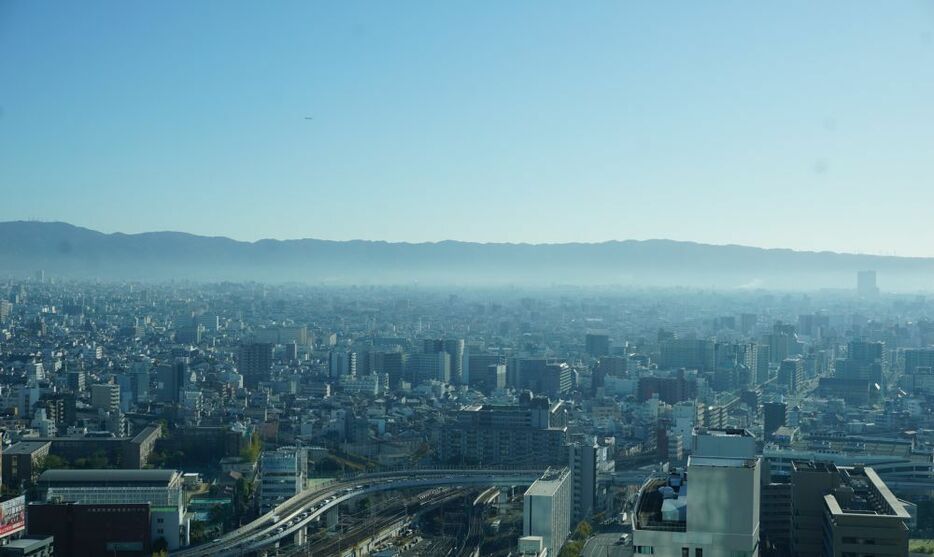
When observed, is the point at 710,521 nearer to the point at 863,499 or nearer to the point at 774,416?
the point at 863,499

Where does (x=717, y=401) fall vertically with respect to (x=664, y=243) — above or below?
below

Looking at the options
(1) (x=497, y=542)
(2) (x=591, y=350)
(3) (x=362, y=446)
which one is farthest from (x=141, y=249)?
(1) (x=497, y=542)

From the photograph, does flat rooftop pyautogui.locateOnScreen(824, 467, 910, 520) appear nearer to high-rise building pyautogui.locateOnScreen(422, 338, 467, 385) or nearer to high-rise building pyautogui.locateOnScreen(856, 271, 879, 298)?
high-rise building pyautogui.locateOnScreen(422, 338, 467, 385)

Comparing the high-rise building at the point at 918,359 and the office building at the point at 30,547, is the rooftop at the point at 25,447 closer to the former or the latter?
the office building at the point at 30,547

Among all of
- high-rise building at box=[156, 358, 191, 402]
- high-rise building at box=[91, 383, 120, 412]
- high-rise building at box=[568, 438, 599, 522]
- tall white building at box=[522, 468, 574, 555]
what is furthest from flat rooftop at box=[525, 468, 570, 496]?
high-rise building at box=[156, 358, 191, 402]

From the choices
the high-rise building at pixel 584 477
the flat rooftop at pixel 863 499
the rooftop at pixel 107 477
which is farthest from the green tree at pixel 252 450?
the flat rooftop at pixel 863 499

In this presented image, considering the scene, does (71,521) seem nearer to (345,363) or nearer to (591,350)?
(345,363)

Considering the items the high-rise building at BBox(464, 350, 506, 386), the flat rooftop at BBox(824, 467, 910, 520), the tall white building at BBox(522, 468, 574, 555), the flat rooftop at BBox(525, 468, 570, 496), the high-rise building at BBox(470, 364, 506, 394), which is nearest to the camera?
the flat rooftop at BBox(824, 467, 910, 520)
